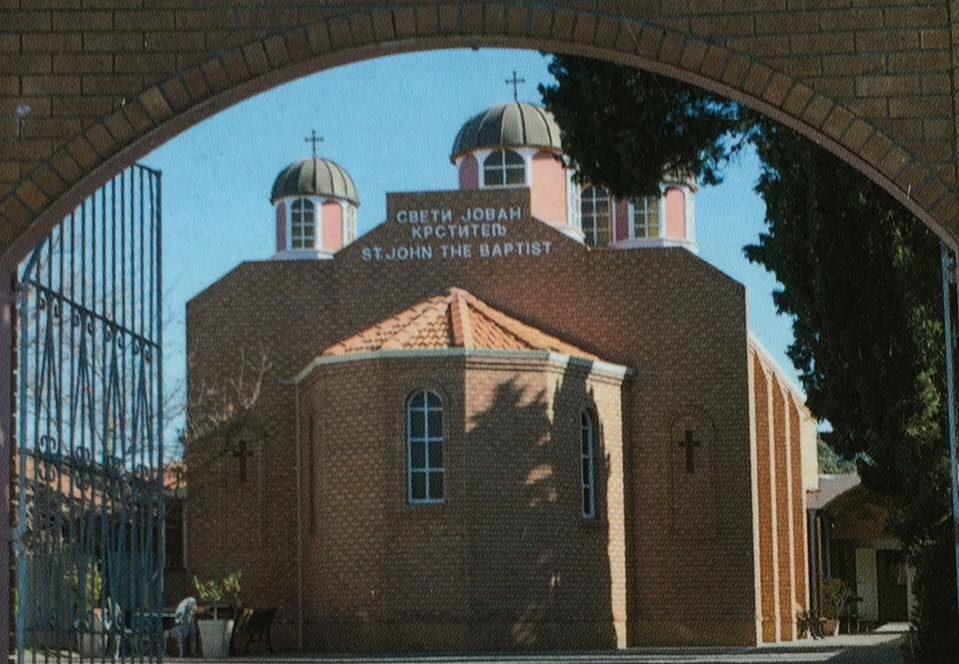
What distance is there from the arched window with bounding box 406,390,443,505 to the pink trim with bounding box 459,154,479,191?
914cm

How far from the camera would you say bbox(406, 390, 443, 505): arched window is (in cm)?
3200

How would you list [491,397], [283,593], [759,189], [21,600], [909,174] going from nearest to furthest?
[909,174] → [21,600] → [759,189] → [491,397] → [283,593]

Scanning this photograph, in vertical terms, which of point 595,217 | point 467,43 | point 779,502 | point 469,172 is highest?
point 469,172

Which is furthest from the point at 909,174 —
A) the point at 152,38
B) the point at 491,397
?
the point at 491,397

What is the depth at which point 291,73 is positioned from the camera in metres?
8.39

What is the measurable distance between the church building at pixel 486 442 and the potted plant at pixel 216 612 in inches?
20.1

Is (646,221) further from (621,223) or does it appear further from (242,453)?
(242,453)

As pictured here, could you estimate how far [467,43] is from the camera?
841 cm

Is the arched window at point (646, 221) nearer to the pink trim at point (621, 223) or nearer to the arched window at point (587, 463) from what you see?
the pink trim at point (621, 223)

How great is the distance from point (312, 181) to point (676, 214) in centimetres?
910

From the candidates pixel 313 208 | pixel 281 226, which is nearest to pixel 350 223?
pixel 313 208

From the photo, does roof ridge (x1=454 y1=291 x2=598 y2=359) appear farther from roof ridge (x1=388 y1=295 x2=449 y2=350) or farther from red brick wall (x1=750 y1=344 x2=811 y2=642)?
red brick wall (x1=750 y1=344 x2=811 y2=642)

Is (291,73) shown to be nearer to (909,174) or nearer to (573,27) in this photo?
(573,27)

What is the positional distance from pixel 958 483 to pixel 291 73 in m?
3.88
